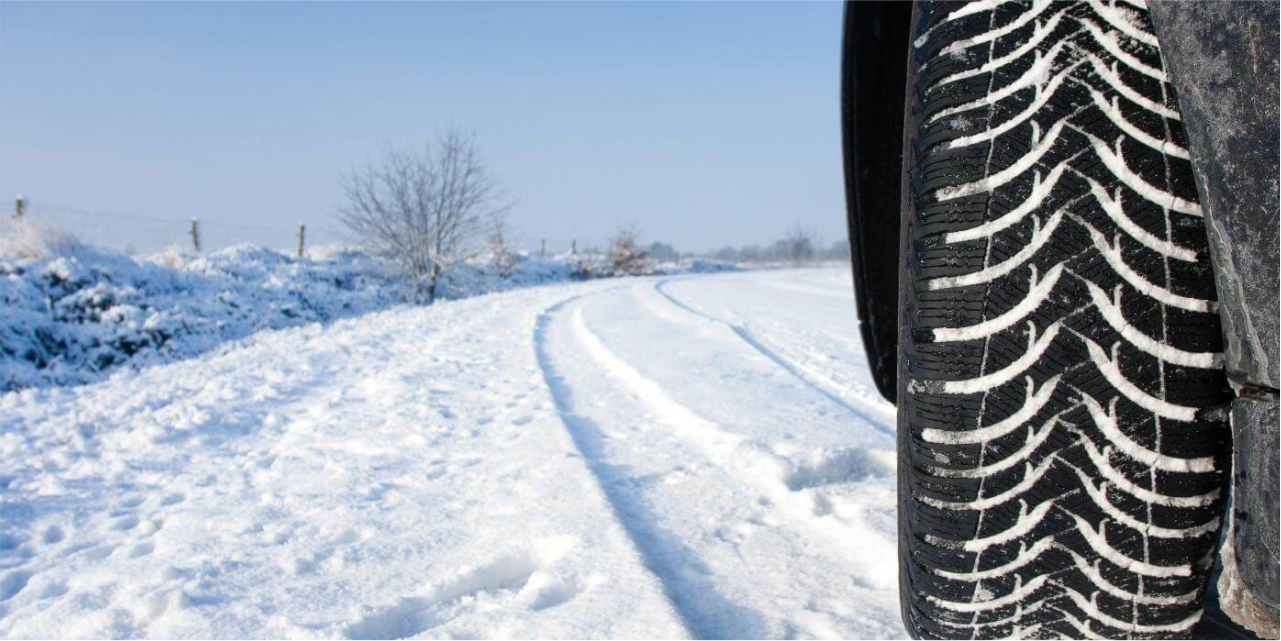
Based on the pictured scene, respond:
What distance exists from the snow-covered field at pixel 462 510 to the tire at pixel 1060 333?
348 mm

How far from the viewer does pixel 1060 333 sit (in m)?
0.86

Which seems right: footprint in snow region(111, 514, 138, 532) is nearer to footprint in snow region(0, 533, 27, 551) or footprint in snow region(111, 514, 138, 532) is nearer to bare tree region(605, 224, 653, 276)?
footprint in snow region(0, 533, 27, 551)

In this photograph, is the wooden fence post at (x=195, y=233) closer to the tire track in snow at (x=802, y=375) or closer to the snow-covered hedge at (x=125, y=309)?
the snow-covered hedge at (x=125, y=309)

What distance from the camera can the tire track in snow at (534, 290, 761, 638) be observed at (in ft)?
3.93

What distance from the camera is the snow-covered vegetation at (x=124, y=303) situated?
9461 mm

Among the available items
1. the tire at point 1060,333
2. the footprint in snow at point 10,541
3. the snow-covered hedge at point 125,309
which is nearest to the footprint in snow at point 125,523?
the footprint in snow at point 10,541

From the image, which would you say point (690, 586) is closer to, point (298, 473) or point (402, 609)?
point (402, 609)

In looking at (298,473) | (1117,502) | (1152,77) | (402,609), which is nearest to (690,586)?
(402,609)

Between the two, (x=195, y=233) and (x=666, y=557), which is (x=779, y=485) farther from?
(x=195, y=233)

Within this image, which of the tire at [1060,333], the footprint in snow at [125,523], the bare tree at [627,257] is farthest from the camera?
the bare tree at [627,257]

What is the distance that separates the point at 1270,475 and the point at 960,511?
312mm

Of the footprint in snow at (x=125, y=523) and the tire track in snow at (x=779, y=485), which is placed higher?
the tire track in snow at (x=779, y=485)

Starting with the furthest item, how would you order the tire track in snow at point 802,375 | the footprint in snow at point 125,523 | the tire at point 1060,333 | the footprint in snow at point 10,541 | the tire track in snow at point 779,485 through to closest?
the tire track in snow at point 802,375 → the footprint in snow at point 125,523 → the footprint in snow at point 10,541 → the tire track in snow at point 779,485 → the tire at point 1060,333

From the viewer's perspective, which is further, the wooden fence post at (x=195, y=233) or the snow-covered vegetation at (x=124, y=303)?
the wooden fence post at (x=195, y=233)
